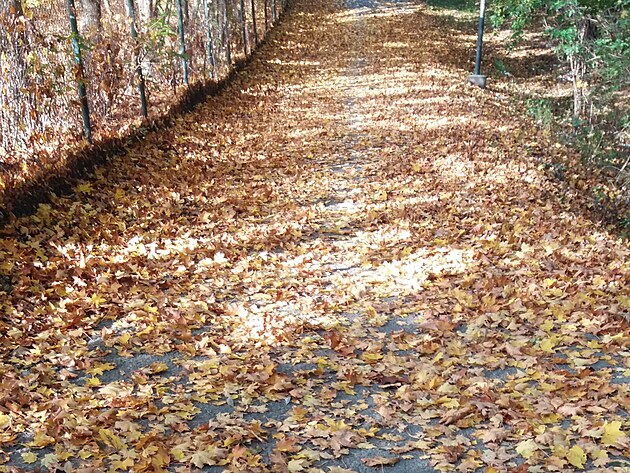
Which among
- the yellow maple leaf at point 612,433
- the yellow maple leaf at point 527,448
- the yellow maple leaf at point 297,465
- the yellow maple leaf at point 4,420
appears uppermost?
the yellow maple leaf at point 4,420

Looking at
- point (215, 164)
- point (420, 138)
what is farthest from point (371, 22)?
point (215, 164)

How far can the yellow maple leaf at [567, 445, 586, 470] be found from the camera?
3.28 m

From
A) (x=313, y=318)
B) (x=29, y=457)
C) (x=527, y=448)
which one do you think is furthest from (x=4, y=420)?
(x=527, y=448)

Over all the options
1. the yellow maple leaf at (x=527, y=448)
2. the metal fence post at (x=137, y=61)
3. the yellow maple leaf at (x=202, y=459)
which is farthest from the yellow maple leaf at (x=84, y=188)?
the yellow maple leaf at (x=527, y=448)

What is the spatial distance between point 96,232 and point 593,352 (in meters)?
4.60

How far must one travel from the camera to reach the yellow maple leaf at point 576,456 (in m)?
3.28

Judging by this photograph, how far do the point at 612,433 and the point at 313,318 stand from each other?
2.33 meters

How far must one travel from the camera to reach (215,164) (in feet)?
28.6

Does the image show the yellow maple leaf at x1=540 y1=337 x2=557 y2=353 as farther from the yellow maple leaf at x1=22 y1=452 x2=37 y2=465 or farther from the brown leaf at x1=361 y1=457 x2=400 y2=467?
the yellow maple leaf at x1=22 y1=452 x2=37 y2=465

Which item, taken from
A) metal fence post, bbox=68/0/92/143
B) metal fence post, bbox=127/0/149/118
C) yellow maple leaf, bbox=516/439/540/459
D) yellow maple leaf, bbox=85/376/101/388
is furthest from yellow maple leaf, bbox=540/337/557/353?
metal fence post, bbox=127/0/149/118

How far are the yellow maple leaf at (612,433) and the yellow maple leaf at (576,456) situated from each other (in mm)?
201

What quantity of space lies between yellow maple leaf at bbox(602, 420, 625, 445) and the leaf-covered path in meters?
0.01

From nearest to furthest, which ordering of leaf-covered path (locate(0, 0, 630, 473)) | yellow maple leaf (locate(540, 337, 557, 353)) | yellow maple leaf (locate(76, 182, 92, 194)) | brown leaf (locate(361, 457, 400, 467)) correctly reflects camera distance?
brown leaf (locate(361, 457, 400, 467)), leaf-covered path (locate(0, 0, 630, 473)), yellow maple leaf (locate(540, 337, 557, 353)), yellow maple leaf (locate(76, 182, 92, 194))

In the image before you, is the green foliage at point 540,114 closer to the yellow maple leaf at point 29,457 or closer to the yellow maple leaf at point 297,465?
the yellow maple leaf at point 297,465
